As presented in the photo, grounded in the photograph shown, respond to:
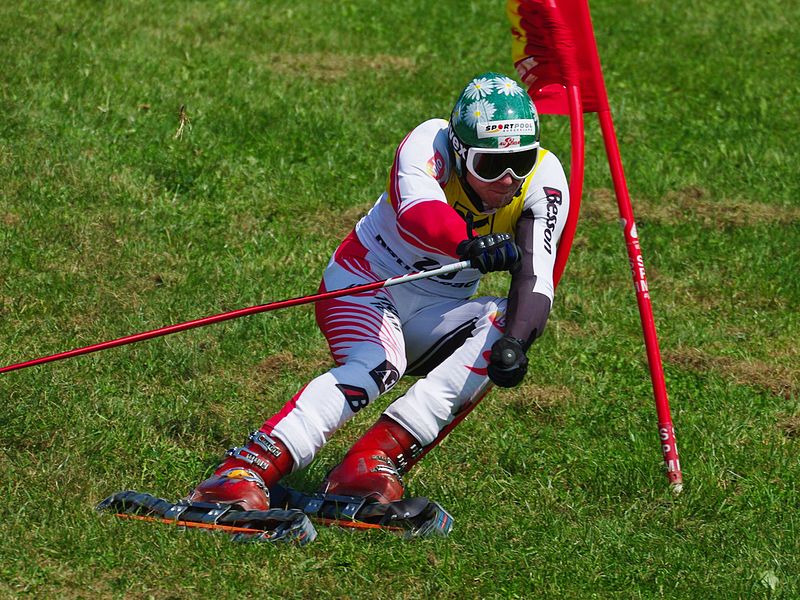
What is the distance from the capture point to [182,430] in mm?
6918

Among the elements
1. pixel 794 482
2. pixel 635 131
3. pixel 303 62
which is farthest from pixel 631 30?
pixel 794 482

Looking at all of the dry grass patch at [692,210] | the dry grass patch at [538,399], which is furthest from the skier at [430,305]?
the dry grass patch at [692,210]

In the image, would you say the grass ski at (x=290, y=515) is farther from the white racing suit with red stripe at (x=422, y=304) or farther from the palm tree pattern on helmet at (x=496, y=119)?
the palm tree pattern on helmet at (x=496, y=119)

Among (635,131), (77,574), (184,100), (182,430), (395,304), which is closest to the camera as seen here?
(77,574)

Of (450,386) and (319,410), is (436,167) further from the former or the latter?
(319,410)

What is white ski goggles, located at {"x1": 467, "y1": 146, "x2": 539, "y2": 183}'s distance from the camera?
5.91 metres

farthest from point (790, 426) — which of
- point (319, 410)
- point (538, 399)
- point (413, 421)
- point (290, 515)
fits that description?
point (290, 515)

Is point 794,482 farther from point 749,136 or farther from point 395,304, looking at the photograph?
point 749,136

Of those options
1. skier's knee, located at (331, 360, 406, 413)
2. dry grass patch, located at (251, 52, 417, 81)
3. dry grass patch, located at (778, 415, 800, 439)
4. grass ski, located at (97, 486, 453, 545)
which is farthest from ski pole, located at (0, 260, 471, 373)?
dry grass patch, located at (251, 52, 417, 81)

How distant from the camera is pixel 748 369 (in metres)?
8.09

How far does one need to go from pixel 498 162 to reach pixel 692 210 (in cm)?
511

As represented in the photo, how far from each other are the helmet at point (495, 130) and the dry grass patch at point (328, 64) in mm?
6717

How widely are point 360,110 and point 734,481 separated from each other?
6.30 m

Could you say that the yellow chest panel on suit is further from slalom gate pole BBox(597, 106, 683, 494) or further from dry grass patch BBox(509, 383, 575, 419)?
dry grass patch BBox(509, 383, 575, 419)
